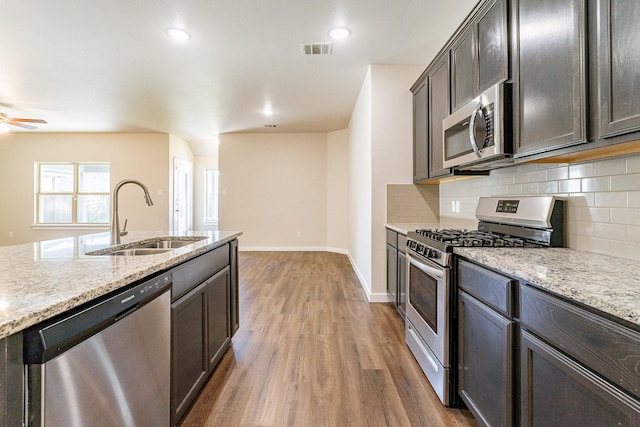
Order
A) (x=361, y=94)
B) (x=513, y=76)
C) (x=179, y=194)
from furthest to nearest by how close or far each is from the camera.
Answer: (x=179, y=194) < (x=361, y=94) < (x=513, y=76)

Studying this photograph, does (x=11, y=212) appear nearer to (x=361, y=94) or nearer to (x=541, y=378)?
(x=361, y=94)

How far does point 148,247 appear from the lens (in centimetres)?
206

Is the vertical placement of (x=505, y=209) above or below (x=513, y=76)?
below

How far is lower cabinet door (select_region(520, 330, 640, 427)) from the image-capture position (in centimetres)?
77

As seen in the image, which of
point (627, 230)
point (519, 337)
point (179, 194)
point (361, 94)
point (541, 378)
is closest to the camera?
point (541, 378)

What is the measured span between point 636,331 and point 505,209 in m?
1.42

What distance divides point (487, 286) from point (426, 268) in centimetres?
58

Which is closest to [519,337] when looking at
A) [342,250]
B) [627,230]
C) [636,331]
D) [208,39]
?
[636,331]

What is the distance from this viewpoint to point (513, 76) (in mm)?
1675

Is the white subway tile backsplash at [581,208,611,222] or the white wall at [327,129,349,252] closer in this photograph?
the white subway tile backsplash at [581,208,611,222]

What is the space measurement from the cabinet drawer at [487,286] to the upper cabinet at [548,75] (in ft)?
2.14

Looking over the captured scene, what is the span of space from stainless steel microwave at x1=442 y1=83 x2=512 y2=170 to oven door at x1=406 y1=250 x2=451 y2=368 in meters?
0.75

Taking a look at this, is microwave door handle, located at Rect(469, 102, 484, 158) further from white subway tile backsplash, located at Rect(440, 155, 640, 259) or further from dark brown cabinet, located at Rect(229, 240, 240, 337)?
dark brown cabinet, located at Rect(229, 240, 240, 337)

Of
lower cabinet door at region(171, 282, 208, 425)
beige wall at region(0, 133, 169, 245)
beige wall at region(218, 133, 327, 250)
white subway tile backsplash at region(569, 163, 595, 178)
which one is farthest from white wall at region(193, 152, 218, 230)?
white subway tile backsplash at region(569, 163, 595, 178)
